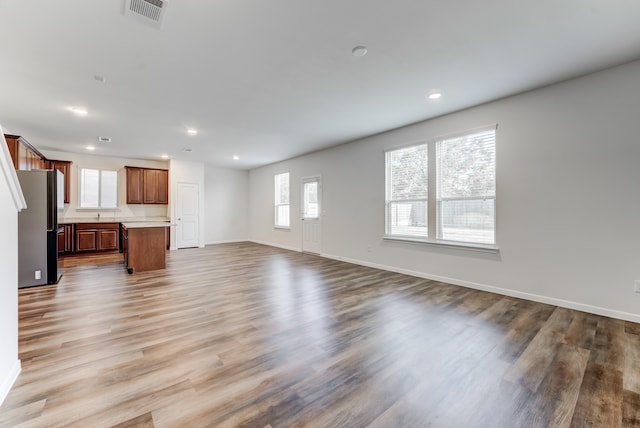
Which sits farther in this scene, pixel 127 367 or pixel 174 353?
pixel 174 353

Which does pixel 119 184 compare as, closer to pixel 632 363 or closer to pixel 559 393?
pixel 559 393

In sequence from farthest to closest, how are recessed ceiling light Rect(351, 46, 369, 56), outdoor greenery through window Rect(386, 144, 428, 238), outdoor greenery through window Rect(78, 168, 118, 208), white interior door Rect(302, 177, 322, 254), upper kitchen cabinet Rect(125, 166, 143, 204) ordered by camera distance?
upper kitchen cabinet Rect(125, 166, 143, 204) → outdoor greenery through window Rect(78, 168, 118, 208) → white interior door Rect(302, 177, 322, 254) → outdoor greenery through window Rect(386, 144, 428, 238) → recessed ceiling light Rect(351, 46, 369, 56)

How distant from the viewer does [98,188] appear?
7.61 metres

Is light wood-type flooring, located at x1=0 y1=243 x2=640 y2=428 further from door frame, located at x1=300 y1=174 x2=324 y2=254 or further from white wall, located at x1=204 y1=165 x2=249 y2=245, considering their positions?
white wall, located at x1=204 y1=165 x2=249 y2=245

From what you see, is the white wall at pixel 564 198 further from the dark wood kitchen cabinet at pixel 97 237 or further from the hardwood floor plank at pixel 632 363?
the dark wood kitchen cabinet at pixel 97 237

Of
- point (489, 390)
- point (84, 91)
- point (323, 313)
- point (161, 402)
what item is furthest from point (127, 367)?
point (84, 91)

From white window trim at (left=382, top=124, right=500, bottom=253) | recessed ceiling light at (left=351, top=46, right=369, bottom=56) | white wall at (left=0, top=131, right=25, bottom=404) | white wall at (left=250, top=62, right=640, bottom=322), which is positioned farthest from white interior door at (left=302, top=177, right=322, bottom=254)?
white wall at (left=0, top=131, right=25, bottom=404)

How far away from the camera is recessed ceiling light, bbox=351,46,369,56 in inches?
105

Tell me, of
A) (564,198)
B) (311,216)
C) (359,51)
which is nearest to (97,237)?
(311,216)

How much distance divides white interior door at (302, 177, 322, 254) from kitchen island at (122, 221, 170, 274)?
3.45 meters

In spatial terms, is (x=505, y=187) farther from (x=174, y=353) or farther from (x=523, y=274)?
(x=174, y=353)

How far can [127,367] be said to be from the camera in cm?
205

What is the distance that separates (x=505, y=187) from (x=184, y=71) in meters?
4.39

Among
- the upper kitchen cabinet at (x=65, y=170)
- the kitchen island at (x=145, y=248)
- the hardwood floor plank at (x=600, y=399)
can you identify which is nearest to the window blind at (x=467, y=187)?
the hardwood floor plank at (x=600, y=399)
